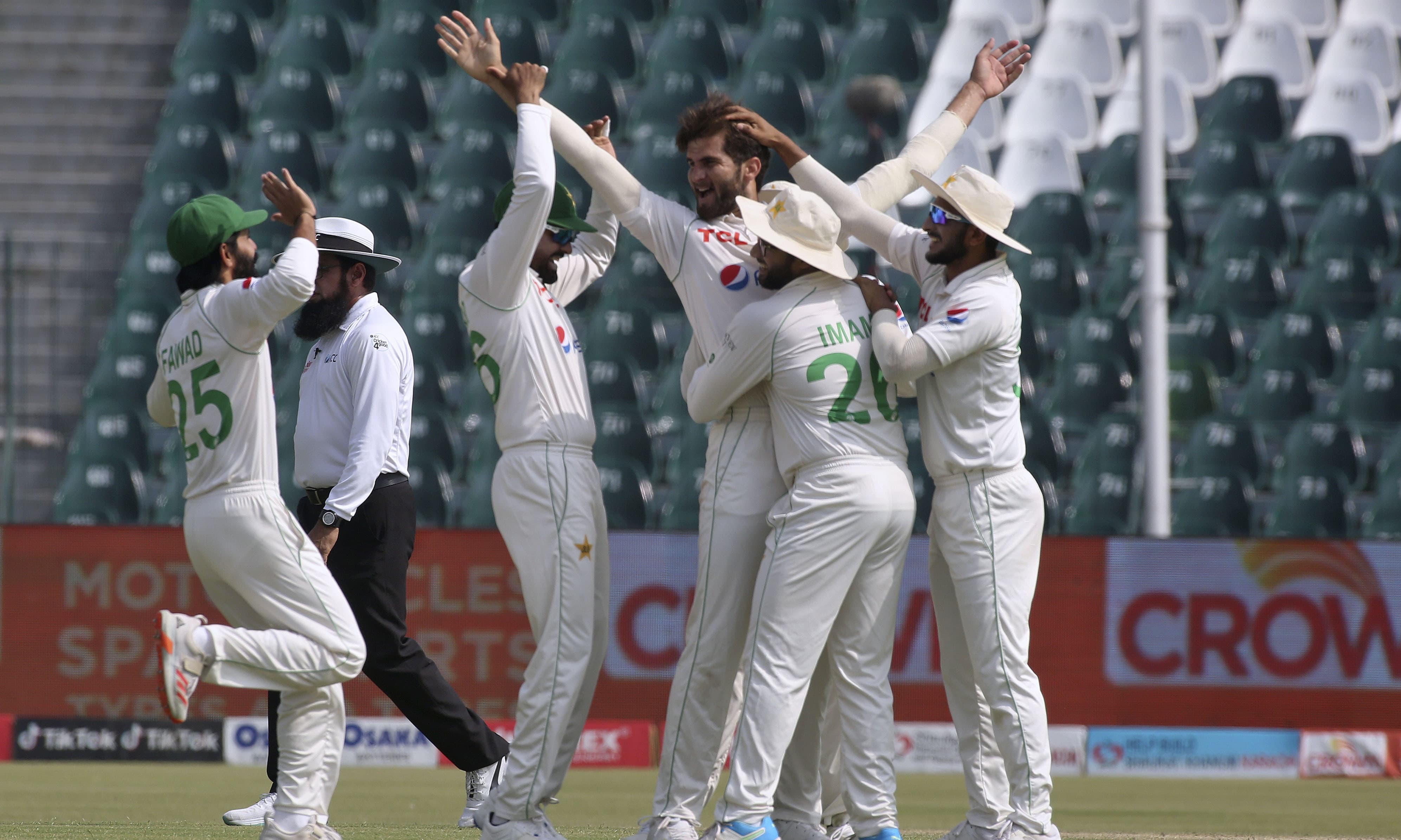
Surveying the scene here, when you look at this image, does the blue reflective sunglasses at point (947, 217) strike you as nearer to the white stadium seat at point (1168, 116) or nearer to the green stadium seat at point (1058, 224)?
the green stadium seat at point (1058, 224)

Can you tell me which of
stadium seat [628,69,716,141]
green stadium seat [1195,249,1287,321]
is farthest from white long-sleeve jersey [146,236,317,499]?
green stadium seat [1195,249,1287,321]

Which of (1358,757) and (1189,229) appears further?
(1189,229)

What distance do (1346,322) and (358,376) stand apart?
10.9m

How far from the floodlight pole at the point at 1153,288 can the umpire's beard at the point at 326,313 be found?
708cm

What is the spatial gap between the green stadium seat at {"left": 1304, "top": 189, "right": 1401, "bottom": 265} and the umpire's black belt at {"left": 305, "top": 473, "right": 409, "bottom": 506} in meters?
10.7

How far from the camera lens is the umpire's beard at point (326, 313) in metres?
5.33

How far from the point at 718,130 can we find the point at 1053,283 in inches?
364

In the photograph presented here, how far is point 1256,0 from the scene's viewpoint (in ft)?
50.6

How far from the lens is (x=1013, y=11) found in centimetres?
1541

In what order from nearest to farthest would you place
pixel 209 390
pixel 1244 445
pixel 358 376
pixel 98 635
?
pixel 209 390
pixel 358 376
pixel 98 635
pixel 1244 445

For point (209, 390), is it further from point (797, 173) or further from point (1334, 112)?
point (1334, 112)

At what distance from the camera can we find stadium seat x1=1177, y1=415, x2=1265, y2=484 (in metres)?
12.8

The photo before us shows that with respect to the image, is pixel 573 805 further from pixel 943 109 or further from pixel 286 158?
pixel 943 109

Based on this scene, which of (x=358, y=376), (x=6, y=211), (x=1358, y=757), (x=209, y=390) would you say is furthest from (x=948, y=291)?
(x=6, y=211)
